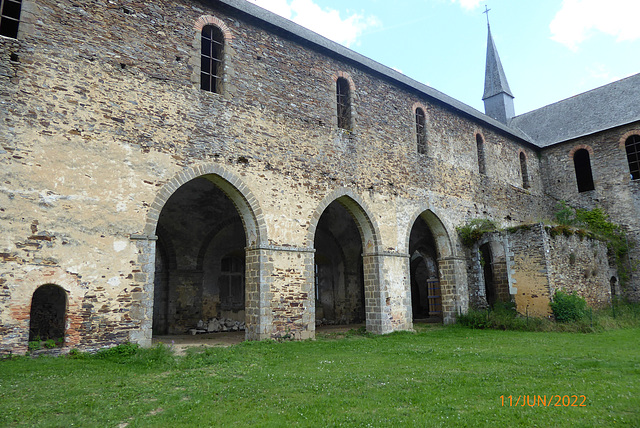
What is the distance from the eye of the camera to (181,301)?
1345 centimetres

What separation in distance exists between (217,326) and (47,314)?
5.28 meters

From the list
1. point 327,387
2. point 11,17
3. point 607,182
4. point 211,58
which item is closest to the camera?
point 327,387

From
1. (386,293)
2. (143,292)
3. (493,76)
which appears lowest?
(386,293)

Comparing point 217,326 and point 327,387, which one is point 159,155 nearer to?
point 327,387

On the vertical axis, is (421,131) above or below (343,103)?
below

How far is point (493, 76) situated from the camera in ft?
89.6

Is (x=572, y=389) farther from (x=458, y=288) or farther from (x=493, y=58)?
(x=493, y=58)

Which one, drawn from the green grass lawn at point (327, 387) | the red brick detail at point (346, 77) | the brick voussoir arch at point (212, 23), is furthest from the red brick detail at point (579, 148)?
the brick voussoir arch at point (212, 23)

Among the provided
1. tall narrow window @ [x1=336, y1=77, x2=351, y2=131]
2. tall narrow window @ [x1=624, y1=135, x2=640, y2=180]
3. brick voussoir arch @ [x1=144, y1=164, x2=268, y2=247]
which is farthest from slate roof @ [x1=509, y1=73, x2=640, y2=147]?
brick voussoir arch @ [x1=144, y1=164, x2=268, y2=247]

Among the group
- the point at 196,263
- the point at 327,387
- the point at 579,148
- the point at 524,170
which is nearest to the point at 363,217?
the point at 196,263

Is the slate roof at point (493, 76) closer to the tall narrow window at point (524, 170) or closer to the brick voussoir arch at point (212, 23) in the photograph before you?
the tall narrow window at point (524, 170)

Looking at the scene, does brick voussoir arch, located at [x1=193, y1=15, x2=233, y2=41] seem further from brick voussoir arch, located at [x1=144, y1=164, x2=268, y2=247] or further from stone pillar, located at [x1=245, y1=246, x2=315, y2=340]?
stone pillar, located at [x1=245, y1=246, x2=315, y2=340]

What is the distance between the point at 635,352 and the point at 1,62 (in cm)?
1275

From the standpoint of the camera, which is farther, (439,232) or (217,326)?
(439,232)
